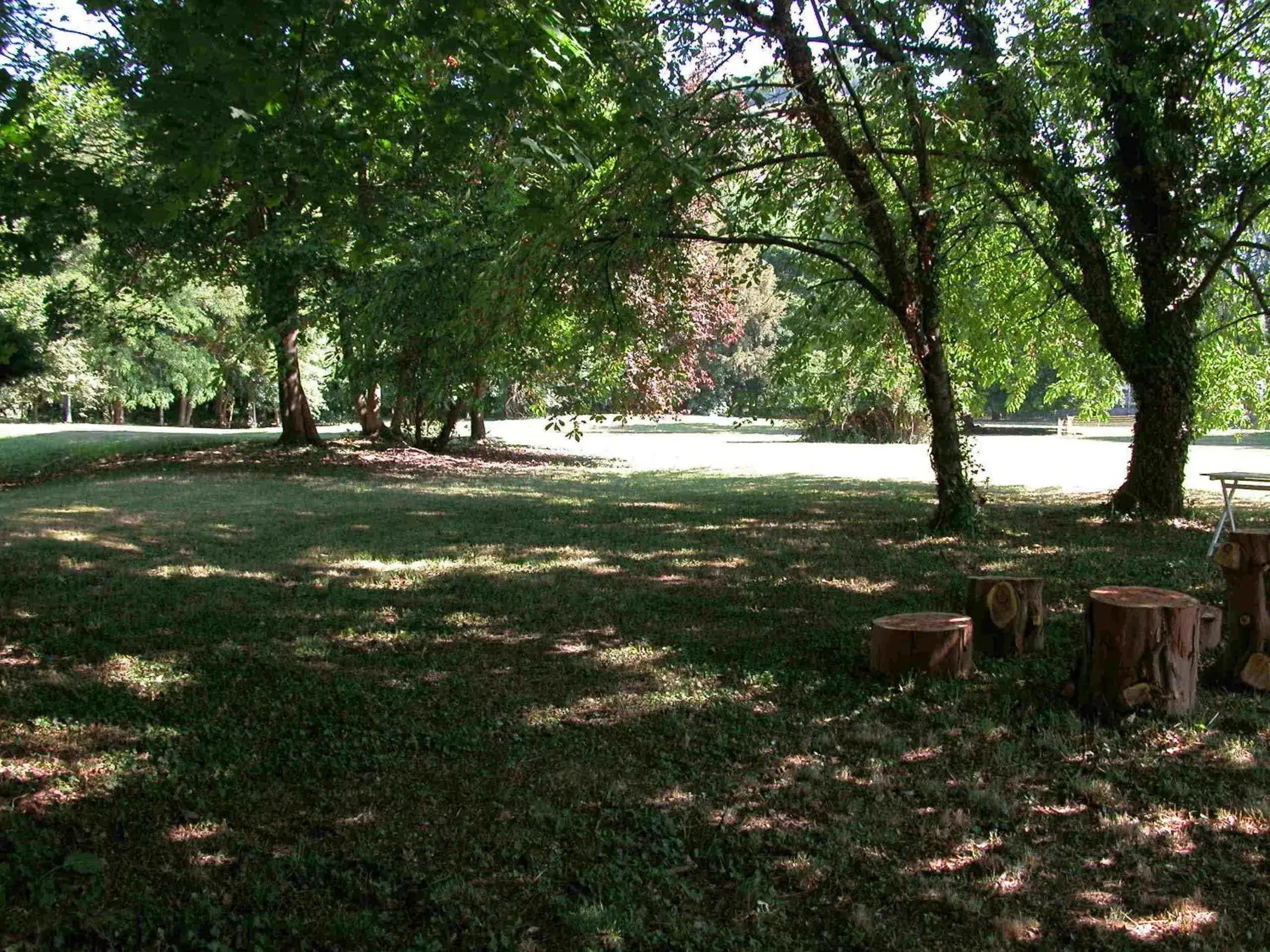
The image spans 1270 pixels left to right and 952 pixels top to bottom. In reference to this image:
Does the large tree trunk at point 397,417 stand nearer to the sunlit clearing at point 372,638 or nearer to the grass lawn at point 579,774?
the grass lawn at point 579,774

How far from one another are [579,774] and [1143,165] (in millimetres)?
10671

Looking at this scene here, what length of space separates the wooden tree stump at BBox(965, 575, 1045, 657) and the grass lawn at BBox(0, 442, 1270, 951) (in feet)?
0.62

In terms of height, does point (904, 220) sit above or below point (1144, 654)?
above

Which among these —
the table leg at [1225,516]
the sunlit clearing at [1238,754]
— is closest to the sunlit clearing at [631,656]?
the sunlit clearing at [1238,754]

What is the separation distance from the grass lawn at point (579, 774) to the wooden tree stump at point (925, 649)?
167mm

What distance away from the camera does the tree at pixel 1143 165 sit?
9773 mm

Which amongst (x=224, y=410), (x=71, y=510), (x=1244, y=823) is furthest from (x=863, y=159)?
(x=224, y=410)

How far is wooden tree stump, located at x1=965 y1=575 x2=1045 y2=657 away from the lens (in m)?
6.20

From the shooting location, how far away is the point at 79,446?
2642 centimetres

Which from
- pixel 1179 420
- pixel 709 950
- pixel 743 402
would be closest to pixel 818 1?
pixel 743 402

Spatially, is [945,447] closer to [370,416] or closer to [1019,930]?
[1019,930]

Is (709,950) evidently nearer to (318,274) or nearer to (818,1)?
(818,1)

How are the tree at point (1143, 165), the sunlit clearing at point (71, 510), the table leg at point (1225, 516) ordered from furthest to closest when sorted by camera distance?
the sunlit clearing at point (71, 510) < the tree at point (1143, 165) < the table leg at point (1225, 516)

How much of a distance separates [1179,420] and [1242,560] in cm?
753
